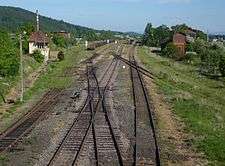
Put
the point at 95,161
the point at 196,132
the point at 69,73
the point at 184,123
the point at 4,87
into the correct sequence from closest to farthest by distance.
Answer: the point at 95,161 < the point at 196,132 < the point at 184,123 < the point at 4,87 < the point at 69,73

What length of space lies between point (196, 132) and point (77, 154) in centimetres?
675

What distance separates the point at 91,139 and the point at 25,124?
A: 5532 mm

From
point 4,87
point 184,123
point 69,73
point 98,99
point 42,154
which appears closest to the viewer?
point 42,154

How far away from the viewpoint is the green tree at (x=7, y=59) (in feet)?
138

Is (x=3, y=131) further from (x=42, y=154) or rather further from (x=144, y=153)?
(x=144, y=153)

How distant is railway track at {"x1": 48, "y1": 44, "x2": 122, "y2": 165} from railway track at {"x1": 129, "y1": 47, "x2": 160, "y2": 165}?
0.89m

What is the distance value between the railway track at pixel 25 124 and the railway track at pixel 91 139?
2210 mm

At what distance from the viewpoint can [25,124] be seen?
26484 millimetres

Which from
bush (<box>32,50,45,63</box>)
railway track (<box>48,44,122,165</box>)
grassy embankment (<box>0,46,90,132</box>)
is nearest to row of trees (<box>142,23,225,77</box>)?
grassy embankment (<box>0,46,90,132</box>)

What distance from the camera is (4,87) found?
39.4 metres

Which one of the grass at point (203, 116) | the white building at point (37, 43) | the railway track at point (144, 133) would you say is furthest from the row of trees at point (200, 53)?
the railway track at point (144, 133)

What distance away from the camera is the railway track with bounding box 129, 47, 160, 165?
1898 centimetres

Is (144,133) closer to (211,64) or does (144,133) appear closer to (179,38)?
(211,64)

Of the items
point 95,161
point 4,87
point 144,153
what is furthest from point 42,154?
point 4,87
